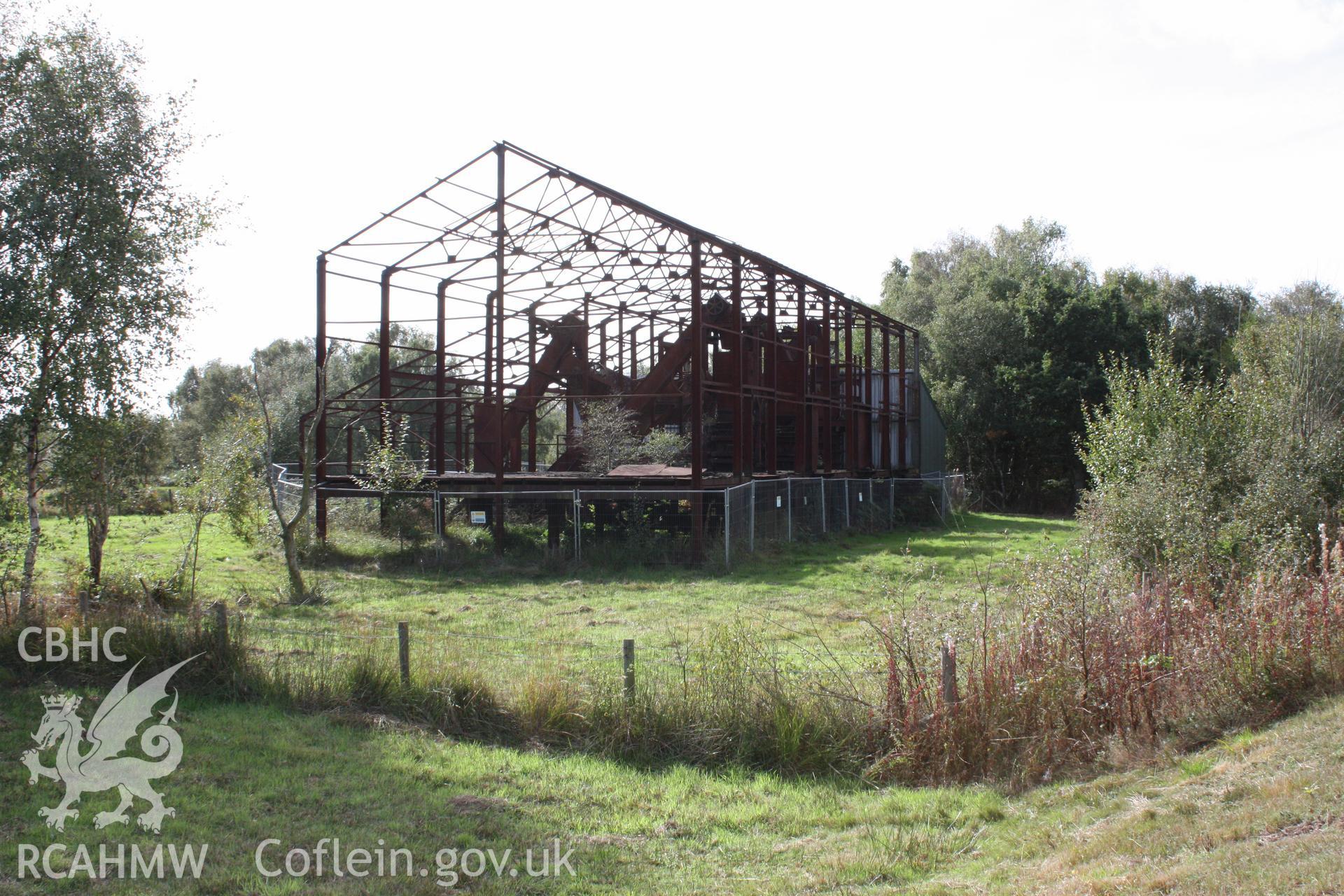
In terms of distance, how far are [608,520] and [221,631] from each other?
45.4 ft

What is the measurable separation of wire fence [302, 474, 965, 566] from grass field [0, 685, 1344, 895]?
11.9m

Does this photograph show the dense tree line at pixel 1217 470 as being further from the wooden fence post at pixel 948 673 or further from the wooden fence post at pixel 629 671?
the wooden fence post at pixel 629 671

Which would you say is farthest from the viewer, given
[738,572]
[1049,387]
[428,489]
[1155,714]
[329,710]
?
[1049,387]

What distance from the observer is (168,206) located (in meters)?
13.1

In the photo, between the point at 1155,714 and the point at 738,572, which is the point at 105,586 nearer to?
the point at 738,572

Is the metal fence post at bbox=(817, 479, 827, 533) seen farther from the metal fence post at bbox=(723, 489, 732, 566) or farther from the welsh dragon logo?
the welsh dragon logo

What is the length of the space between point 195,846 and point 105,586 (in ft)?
25.2

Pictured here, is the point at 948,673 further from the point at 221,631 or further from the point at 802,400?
the point at 802,400

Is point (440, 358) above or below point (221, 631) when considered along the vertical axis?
above

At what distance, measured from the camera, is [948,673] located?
732 cm

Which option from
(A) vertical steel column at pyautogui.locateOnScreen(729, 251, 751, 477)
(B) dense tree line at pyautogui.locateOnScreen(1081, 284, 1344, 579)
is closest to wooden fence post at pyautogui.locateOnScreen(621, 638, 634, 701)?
(B) dense tree line at pyautogui.locateOnScreen(1081, 284, 1344, 579)

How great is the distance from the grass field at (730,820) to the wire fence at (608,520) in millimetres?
11863

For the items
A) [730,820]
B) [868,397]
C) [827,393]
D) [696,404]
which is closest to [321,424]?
[696,404]

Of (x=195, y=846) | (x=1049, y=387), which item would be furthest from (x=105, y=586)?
(x=1049, y=387)
